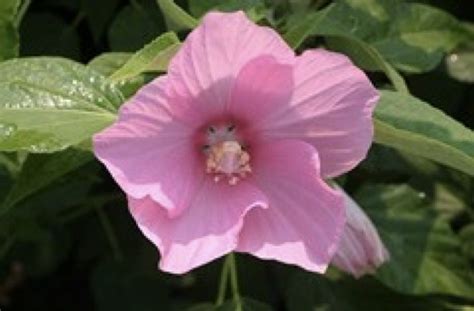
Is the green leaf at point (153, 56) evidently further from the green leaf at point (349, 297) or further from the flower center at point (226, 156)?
the green leaf at point (349, 297)

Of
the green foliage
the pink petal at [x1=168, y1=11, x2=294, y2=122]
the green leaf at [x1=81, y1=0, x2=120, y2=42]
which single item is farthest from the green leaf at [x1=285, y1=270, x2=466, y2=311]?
the pink petal at [x1=168, y1=11, x2=294, y2=122]

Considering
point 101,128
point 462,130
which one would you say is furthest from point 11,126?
point 462,130

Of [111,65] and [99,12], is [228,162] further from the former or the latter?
[99,12]

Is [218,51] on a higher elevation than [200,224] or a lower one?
higher

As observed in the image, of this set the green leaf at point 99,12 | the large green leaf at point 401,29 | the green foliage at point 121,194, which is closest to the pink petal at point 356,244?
the green foliage at point 121,194

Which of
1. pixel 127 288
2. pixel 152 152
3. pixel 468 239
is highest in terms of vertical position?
pixel 152 152

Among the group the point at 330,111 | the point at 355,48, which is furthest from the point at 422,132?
the point at 355,48
